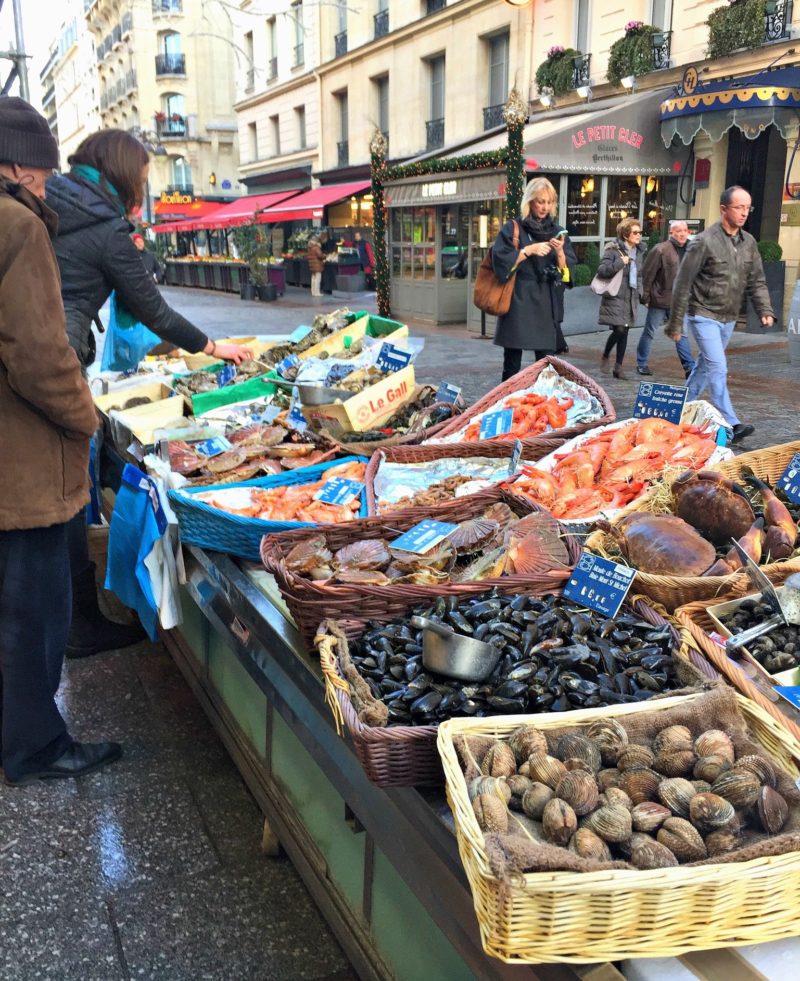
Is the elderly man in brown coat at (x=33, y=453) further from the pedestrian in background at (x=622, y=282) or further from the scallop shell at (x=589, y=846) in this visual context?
the pedestrian in background at (x=622, y=282)

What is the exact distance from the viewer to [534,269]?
711 cm

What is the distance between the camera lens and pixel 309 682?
2123 mm

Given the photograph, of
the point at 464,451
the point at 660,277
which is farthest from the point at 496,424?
the point at 660,277

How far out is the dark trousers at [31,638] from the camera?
2.73m

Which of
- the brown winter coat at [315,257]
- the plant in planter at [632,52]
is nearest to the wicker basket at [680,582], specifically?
the plant in planter at [632,52]

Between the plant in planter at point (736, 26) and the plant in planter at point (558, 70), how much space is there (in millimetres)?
3615

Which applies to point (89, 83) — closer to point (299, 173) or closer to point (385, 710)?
point (299, 173)

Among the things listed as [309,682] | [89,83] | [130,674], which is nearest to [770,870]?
[309,682]

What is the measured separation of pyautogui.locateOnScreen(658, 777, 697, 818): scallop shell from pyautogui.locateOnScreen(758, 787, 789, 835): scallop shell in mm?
99

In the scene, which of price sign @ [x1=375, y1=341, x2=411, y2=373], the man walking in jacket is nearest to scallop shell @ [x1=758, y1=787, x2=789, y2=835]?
price sign @ [x1=375, y1=341, x2=411, y2=373]

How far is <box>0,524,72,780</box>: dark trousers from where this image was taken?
8.97ft

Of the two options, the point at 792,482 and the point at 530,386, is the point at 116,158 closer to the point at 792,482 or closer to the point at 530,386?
the point at 530,386

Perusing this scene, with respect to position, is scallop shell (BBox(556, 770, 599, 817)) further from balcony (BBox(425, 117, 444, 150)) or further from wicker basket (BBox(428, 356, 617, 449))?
balcony (BBox(425, 117, 444, 150))

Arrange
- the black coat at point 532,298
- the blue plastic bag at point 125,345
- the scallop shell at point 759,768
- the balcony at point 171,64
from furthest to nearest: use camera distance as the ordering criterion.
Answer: the balcony at point 171,64 → the black coat at point 532,298 → the blue plastic bag at point 125,345 → the scallop shell at point 759,768
